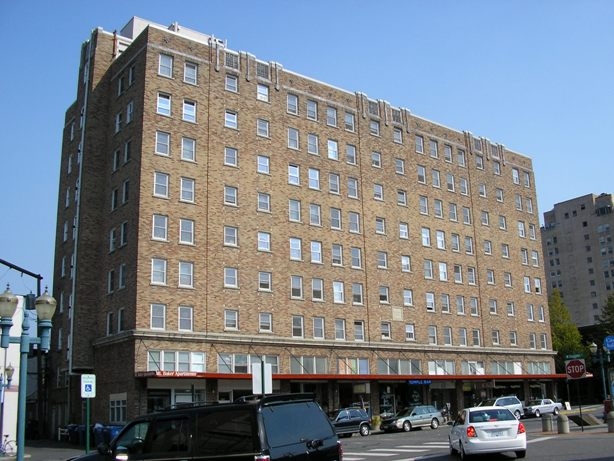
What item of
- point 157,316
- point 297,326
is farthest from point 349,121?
point 157,316

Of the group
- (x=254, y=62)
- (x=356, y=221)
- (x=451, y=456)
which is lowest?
(x=451, y=456)

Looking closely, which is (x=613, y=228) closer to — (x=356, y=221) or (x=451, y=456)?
(x=356, y=221)

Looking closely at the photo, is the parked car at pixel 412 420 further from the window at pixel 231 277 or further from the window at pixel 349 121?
the window at pixel 349 121

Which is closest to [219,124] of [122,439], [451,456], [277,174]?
[277,174]

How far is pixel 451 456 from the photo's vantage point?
21.9 meters

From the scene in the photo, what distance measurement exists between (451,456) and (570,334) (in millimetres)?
63981

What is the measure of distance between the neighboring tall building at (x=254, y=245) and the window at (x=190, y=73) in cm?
42

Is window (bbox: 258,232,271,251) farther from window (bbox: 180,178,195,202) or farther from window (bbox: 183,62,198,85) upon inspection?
window (bbox: 183,62,198,85)

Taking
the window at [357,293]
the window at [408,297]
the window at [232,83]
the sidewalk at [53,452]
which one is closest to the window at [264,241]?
the window at [357,293]

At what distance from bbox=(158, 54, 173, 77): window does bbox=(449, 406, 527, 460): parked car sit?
35.1m

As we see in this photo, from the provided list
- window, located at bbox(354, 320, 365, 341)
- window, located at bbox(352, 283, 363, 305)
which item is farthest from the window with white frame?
window, located at bbox(354, 320, 365, 341)

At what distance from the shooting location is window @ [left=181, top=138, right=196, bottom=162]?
153ft

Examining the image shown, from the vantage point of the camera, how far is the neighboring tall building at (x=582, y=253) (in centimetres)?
12619

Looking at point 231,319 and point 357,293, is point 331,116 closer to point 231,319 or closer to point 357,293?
point 357,293
